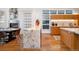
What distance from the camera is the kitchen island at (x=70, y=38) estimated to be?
3.93m

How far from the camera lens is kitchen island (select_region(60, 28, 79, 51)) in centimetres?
393

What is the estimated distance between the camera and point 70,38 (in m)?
3.95

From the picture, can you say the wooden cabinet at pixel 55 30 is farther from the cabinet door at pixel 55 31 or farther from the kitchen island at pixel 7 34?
the kitchen island at pixel 7 34

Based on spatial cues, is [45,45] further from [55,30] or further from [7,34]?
[7,34]

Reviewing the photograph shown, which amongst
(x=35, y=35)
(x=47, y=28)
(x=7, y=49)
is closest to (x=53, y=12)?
(x=47, y=28)

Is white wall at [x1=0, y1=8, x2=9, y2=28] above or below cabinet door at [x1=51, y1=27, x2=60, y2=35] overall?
above

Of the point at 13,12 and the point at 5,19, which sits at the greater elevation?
the point at 13,12

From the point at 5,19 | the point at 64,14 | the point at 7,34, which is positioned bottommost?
the point at 7,34

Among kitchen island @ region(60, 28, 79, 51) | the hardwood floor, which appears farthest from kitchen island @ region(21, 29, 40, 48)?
kitchen island @ region(60, 28, 79, 51)

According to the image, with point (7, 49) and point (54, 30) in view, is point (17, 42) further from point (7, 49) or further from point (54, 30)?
point (54, 30)

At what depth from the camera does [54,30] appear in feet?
13.1

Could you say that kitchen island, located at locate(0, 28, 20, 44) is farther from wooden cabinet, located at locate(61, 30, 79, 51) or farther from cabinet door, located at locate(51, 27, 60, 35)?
wooden cabinet, located at locate(61, 30, 79, 51)

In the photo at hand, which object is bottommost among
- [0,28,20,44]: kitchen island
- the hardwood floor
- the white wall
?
the hardwood floor

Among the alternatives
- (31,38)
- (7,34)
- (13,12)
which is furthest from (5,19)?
(31,38)
